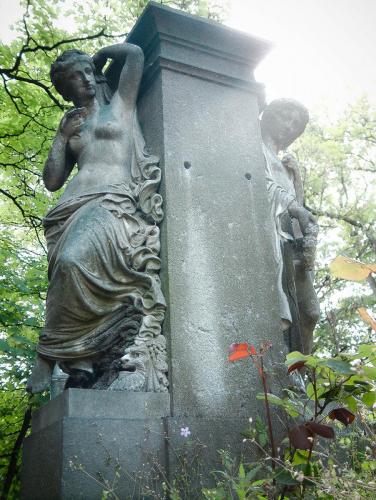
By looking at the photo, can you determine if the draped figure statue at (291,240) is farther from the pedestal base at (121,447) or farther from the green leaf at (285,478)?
the green leaf at (285,478)

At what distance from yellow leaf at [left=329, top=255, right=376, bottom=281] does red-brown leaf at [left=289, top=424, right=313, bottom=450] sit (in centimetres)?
67

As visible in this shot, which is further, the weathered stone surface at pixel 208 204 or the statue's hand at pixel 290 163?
the statue's hand at pixel 290 163

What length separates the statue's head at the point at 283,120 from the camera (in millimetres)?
5469

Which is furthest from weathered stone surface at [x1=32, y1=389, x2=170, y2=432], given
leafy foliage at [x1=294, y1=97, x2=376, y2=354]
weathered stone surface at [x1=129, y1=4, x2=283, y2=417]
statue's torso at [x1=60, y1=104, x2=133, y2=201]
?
leafy foliage at [x1=294, y1=97, x2=376, y2=354]

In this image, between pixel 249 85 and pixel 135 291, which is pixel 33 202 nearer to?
pixel 249 85

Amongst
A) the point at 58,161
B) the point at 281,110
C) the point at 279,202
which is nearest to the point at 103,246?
the point at 58,161

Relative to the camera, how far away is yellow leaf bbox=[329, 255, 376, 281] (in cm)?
216

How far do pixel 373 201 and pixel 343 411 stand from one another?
14069 mm

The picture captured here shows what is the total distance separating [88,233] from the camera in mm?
3820

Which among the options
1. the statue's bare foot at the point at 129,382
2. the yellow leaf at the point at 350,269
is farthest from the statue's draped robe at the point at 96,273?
the yellow leaf at the point at 350,269

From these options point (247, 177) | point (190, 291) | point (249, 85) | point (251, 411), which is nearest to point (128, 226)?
point (190, 291)

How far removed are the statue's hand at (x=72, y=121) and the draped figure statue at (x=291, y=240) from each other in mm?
1689

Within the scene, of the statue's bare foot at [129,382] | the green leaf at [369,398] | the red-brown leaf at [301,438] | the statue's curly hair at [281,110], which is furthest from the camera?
the statue's curly hair at [281,110]

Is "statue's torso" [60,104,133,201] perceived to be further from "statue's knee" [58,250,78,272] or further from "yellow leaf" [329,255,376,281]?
"yellow leaf" [329,255,376,281]
